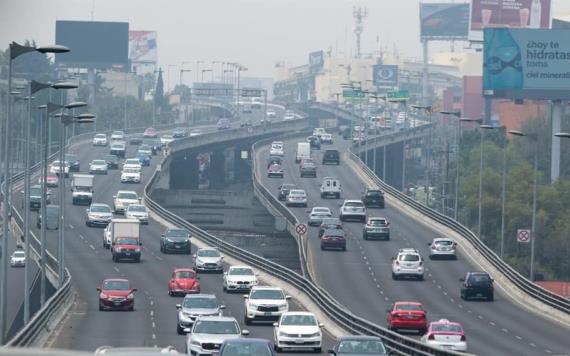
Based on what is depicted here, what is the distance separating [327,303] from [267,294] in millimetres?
2139

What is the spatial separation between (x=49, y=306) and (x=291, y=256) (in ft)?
196

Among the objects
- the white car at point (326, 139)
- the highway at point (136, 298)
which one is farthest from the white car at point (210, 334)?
the white car at point (326, 139)

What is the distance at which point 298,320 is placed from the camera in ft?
149

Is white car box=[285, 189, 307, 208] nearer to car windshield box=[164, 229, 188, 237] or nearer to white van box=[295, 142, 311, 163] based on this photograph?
car windshield box=[164, 229, 188, 237]

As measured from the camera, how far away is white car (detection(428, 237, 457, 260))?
84.9 m

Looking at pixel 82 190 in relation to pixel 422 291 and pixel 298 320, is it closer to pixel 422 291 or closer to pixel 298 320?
pixel 422 291

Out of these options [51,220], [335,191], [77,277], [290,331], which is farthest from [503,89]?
[290,331]

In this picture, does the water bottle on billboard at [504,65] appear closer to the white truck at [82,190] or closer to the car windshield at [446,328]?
the white truck at [82,190]

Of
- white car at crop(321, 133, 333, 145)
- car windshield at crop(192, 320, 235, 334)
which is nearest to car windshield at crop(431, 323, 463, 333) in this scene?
car windshield at crop(192, 320, 235, 334)

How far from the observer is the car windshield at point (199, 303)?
1967 inches

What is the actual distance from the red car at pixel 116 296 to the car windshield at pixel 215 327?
19202 millimetres

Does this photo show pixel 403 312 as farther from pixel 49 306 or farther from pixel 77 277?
pixel 77 277

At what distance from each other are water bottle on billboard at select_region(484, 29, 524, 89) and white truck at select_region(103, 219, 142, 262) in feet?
170

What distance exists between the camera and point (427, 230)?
99938 millimetres
